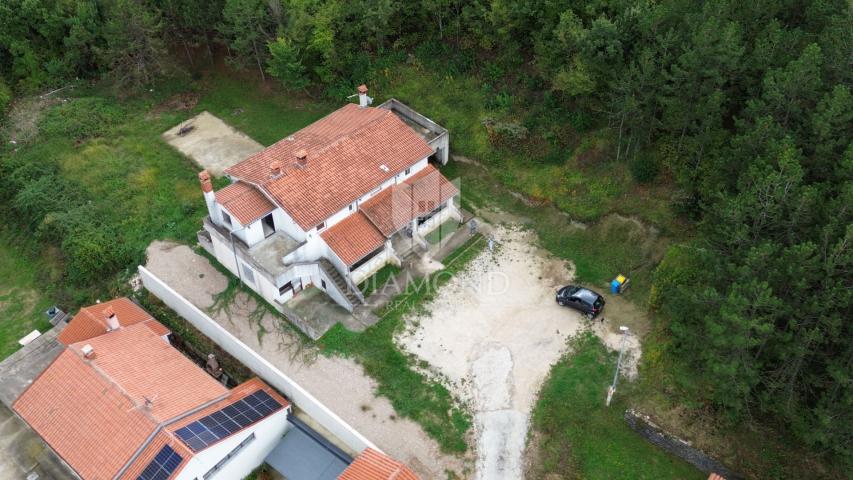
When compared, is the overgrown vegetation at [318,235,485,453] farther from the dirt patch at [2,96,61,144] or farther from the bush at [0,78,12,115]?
the bush at [0,78,12,115]

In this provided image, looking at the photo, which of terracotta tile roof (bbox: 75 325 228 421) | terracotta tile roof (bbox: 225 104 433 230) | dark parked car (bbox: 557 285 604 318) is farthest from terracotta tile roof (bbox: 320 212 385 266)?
dark parked car (bbox: 557 285 604 318)

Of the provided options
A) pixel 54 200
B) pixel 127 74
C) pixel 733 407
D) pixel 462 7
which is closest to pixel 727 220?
pixel 733 407

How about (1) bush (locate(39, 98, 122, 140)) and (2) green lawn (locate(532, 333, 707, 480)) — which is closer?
(2) green lawn (locate(532, 333, 707, 480))

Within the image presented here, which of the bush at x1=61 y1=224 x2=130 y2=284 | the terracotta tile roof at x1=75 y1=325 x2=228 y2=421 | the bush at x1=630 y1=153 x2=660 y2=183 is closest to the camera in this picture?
the terracotta tile roof at x1=75 y1=325 x2=228 y2=421

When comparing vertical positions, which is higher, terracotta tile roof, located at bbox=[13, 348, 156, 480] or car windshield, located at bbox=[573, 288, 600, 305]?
car windshield, located at bbox=[573, 288, 600, 305]

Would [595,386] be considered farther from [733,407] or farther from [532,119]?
[532,119]

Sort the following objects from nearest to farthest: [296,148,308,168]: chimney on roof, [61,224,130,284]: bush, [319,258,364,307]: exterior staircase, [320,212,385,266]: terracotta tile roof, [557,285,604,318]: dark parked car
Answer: [557,285,604,318]: dark parked car, [320,212,385,266]: terracotta tile roof, [319,258,364,307]: exterior staircase, [296,148,308,168]: chimney on roof, [61,224,130,284]: bush

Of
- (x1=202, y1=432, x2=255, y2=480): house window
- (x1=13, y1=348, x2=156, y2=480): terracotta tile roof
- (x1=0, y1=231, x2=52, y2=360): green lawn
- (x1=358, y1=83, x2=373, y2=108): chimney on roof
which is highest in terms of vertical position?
(x1=358, y1=83, x2=373, y2=108): chimney on roof

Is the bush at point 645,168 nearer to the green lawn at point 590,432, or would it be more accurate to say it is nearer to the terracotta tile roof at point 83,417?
the green lawn at point 590,432
